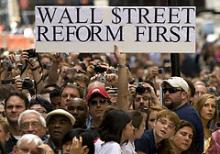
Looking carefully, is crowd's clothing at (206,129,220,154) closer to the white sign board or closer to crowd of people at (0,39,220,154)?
crowd of people at (0,39,220,154)

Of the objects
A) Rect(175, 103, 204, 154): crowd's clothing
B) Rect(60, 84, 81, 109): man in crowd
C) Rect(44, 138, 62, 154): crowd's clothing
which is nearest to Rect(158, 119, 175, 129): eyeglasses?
Rect(175, 103, 204, 154): crowd's clothing

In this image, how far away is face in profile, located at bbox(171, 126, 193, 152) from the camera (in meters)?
12.6

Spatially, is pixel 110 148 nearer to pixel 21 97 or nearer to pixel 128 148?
pixel 128 148

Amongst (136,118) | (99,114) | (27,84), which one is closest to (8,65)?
(27,84)

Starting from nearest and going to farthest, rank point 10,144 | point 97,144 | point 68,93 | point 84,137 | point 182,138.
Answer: point 84,137, point 97,144, point 10,144, point 182,138, point 68,93

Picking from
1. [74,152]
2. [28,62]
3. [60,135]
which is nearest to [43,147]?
[74,152]

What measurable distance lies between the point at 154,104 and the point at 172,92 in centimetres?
75

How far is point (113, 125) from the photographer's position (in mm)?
11594

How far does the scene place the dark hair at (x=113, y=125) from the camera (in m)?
11.5

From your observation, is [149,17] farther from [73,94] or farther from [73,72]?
[73,72]

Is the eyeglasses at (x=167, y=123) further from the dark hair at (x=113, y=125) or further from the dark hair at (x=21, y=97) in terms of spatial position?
the dark hair at (x=21, y=97)

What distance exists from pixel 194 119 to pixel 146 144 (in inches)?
31.7

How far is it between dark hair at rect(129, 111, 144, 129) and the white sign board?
5.21 ft

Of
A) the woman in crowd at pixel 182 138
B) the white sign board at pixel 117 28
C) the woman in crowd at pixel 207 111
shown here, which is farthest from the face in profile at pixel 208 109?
the woman in crowd at pixel 182 138
